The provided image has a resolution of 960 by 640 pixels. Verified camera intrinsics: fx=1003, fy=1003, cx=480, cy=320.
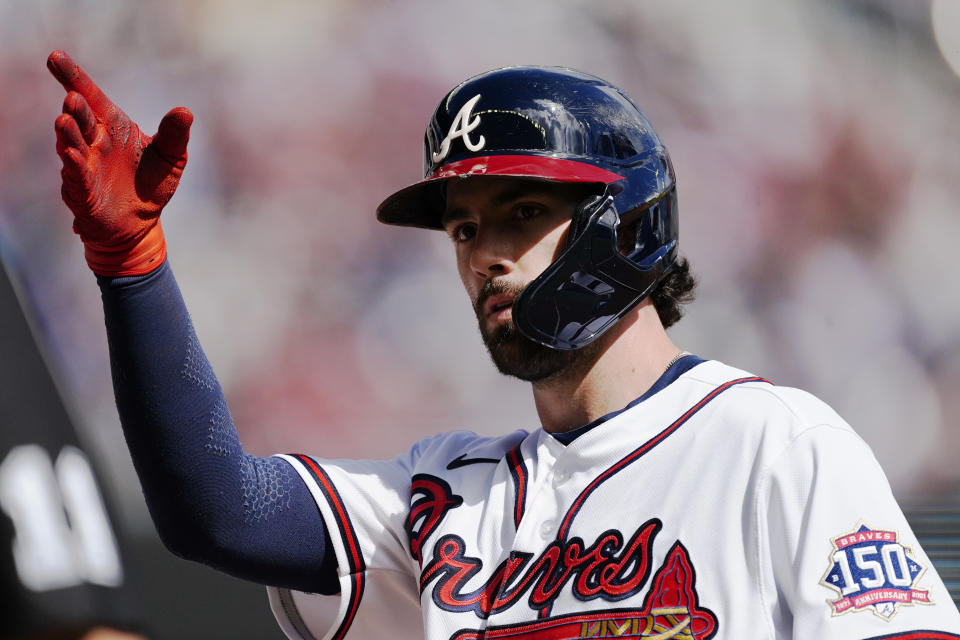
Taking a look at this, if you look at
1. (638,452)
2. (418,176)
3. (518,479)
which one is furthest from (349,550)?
(418,176)

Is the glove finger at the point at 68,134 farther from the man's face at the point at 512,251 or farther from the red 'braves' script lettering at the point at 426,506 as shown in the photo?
the red 'braves' script lettering at the point at 426,506

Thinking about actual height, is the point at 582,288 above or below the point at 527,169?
below

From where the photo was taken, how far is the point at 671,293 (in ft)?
7.09

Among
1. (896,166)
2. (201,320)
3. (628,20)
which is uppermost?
(628,20)

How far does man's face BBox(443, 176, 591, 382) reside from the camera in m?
1.81

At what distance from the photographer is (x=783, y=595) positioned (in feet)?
4.70

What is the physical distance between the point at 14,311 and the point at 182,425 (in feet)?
6.06

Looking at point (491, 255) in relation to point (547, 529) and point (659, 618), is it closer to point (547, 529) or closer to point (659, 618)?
point (547, 529)

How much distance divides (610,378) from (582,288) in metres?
0.19

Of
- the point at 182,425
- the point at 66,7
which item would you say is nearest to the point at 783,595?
the point at 182,425

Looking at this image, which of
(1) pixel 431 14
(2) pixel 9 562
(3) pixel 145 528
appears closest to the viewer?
(2) pixel 9 562

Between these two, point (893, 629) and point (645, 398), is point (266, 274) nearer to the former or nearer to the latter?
point (645, 398)

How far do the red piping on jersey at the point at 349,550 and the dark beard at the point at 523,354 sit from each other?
1.41ft

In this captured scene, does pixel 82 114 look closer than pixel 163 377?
Yes
